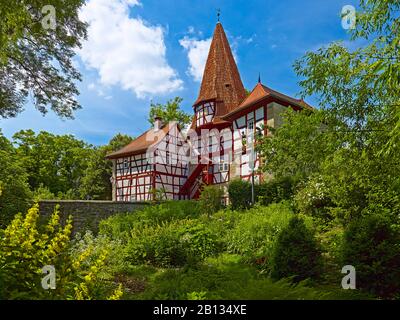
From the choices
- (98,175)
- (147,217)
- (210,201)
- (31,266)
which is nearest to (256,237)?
(147,217)

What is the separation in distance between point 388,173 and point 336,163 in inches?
43.5

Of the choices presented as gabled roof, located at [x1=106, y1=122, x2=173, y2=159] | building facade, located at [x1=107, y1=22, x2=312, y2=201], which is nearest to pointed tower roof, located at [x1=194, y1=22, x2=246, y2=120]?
building facade, located at [x1=107, y1=22, x2=312, y2=201]

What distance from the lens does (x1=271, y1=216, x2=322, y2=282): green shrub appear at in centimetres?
804

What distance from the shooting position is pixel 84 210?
18.6m

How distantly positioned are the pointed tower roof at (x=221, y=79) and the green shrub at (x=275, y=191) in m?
10.4

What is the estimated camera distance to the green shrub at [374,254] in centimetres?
752

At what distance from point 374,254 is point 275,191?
33.3 feet

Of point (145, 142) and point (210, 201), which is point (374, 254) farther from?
point (145, 142)

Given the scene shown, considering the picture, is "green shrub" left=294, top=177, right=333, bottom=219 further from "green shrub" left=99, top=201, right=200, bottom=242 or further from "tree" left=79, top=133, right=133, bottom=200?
"tree" left=79, top=133, right=133, bottom=200

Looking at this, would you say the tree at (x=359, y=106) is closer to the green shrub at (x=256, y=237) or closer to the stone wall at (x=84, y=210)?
the green shrub at (x=256, y=237)

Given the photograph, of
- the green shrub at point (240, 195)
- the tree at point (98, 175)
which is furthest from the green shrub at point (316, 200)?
the tree at point (98, 175)
